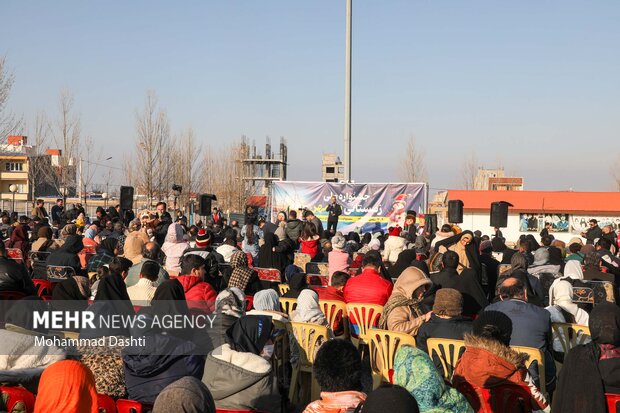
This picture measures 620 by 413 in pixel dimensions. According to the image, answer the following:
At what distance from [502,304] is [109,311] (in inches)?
146

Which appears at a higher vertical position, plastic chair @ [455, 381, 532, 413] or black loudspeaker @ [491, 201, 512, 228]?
black loudspeaker @ [491, 201, 512, 228]

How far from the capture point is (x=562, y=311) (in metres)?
8.20

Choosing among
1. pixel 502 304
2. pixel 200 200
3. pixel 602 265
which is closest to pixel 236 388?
pixel 502 304

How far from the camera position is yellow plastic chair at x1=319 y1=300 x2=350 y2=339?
888 centimetres

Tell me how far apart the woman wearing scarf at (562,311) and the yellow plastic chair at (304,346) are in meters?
2.34

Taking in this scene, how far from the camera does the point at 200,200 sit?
2469 cm

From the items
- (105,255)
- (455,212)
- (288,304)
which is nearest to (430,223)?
(455,212)

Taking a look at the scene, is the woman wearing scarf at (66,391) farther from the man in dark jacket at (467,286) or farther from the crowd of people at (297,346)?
the man in dark jacket at (467,286)

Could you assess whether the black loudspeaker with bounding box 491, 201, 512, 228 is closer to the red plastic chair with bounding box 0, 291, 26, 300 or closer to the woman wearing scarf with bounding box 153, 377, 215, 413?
the red plastic chair with bounding box 0, 291, 26, 300

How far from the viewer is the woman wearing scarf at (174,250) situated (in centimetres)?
1249

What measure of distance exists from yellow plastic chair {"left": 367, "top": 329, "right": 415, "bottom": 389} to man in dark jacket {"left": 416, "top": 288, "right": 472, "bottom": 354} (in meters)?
0.14

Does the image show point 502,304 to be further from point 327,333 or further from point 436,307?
point 327,333

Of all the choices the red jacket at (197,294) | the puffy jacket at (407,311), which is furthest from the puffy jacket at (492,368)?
the red jacket at (197,294)

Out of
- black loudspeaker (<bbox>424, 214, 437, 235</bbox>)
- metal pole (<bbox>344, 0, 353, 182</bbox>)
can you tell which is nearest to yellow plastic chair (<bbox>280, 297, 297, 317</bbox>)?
black loudspeaker (<bbox>424, 214, 437, 235</bbox>)
